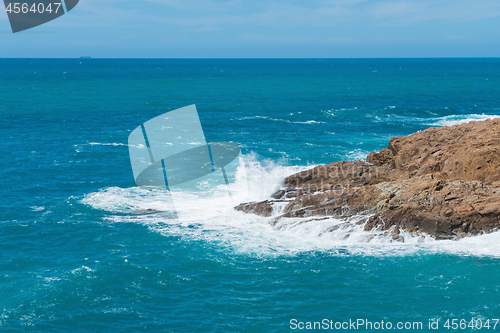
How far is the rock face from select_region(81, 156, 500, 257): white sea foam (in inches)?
29.2

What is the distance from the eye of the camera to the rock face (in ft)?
A: 93.7

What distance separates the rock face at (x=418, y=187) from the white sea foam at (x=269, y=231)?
742 mm

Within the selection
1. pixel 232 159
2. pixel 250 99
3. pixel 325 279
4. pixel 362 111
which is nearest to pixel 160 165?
pixel 232 159

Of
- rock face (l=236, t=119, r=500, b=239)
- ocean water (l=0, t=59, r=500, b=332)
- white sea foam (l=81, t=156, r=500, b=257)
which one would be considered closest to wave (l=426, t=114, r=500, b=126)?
ocean water (l=0, t=59, r=500, b=332)

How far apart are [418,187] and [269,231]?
1035 cm

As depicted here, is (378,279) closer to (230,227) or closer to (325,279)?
(325,279)

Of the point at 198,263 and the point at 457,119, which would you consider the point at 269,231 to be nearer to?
the point at 198,263

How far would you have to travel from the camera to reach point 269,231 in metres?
30.7

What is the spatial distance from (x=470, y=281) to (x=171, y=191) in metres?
24.3

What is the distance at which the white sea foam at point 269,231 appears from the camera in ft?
91.0

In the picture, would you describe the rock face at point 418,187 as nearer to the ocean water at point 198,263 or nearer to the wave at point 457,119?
the ocean water at point 198,263

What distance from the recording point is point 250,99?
102312mm

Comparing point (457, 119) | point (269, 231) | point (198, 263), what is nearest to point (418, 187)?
point (269, 231)

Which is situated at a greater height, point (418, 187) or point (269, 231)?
point (418, 187)
